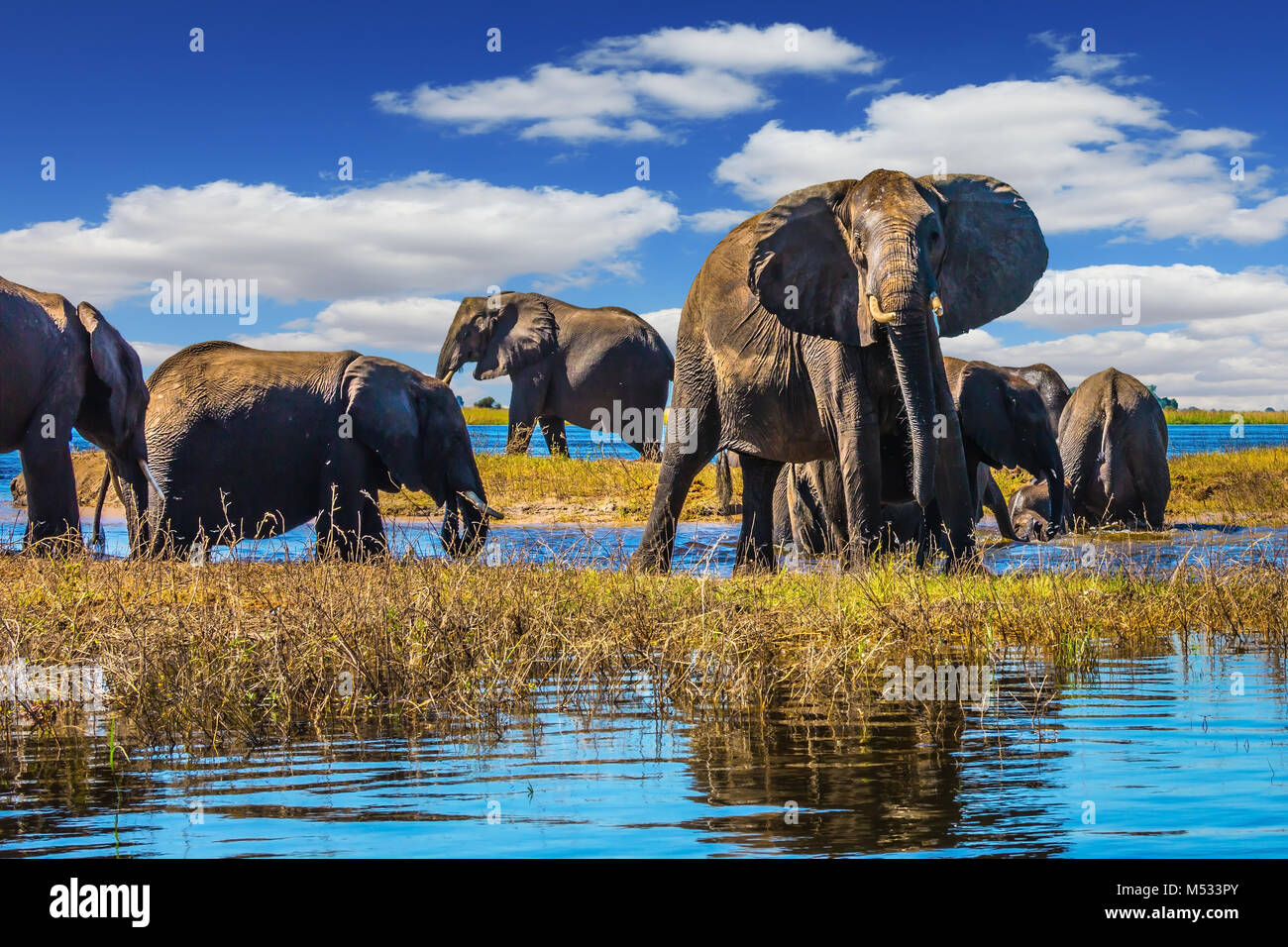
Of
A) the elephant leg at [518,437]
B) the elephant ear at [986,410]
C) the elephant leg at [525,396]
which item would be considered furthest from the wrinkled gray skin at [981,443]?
the elephant leg at [525,396]

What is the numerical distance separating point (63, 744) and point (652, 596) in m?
3.30

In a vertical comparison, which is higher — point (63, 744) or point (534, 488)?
point (534, 488)

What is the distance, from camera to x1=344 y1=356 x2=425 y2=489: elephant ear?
40.5ft

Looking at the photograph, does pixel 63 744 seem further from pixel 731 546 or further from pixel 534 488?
pixel 534 488

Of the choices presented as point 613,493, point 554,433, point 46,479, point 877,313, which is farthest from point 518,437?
point 877,313

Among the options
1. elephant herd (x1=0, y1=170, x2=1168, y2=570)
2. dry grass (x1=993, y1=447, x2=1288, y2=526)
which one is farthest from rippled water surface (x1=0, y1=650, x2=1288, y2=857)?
dry grass (x1=993, y1=447, x2=1288, y2=526)

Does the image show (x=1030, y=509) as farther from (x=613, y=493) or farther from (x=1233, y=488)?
(x=613, y=493)

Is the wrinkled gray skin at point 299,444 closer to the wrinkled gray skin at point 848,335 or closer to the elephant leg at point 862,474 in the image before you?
the wrinkled gray skin at point 848,335

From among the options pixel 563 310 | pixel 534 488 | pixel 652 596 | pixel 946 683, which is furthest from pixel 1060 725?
pixel 563 310

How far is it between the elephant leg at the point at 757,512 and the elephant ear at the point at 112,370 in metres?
5.43

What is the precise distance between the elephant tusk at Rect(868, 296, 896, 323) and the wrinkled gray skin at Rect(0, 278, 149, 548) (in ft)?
21.0

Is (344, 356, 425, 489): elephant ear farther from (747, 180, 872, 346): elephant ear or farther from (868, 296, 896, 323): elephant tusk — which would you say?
(868, 296, 896, 323): elephant tusk
